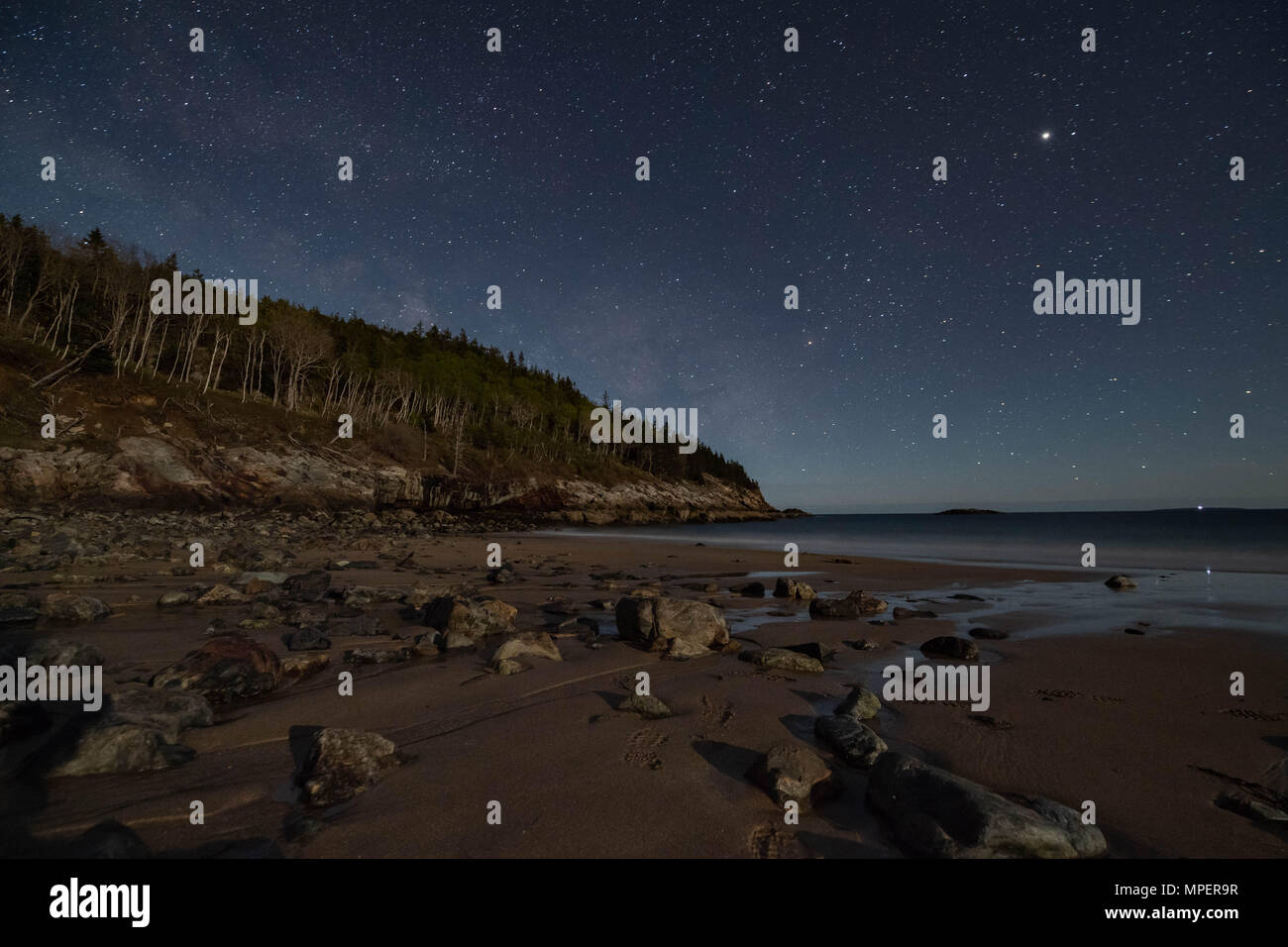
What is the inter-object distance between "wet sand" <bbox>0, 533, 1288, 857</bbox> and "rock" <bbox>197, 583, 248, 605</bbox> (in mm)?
544

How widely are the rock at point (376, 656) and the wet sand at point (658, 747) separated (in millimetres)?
242

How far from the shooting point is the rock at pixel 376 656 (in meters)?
6.15

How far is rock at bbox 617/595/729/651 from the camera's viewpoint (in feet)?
23.9

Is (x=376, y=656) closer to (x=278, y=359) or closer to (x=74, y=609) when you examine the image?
(x=74, y=609)

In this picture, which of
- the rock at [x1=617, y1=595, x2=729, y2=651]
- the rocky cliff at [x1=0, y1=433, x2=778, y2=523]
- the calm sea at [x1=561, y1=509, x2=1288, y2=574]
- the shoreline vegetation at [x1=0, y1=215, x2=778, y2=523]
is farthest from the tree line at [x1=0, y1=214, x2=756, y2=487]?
the rock at [x1=617, y1=595, x2=729, y2=651]

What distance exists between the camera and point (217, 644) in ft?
17.4

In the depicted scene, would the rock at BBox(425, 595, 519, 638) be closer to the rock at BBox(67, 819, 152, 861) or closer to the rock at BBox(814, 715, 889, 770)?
the rock at BBox(67, 819, 152, 861)

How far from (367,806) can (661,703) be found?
2.64 meters

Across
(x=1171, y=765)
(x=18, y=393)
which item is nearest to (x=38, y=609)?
(x=1171, y=765)

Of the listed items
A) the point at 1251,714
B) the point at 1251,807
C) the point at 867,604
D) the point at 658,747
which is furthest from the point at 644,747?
the point at 867,604

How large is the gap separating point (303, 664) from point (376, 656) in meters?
0.78

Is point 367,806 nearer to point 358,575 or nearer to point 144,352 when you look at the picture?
point 358,575

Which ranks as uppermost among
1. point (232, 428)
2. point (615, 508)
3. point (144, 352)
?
point (144, 352)
